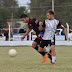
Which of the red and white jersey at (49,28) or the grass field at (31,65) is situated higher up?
the red and white jersey at (49,28)

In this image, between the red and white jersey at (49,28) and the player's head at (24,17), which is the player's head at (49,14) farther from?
the player's head at (24,17)

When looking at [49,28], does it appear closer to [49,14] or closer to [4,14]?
[49,14]

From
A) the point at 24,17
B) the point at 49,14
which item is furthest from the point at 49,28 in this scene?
the point at 24,17

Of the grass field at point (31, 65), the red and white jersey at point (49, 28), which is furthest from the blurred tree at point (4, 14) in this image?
the red and white jersey at point (49, 28)

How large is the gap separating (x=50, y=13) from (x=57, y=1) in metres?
37.0

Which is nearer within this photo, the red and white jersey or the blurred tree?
the red and white jersey

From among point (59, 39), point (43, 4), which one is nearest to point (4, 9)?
point (43, 4)

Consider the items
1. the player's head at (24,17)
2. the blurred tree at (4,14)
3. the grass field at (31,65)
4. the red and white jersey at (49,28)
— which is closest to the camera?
the grass field at (31,65)

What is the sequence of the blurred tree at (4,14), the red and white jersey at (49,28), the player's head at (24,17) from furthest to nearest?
the blurred tree at (4,14) → the player's head at (24,17) → the red and white jersey at (49,28)

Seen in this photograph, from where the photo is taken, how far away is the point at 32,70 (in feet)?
24.5

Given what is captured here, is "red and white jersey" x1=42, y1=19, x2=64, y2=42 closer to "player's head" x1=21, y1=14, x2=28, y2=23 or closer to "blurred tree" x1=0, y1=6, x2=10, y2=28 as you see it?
"player's head" x1=21, y1=14, x2=28, y2=23

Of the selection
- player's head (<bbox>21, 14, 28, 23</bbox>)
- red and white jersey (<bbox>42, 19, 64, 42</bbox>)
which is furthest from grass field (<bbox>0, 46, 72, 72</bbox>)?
player's head (<bbox>21, 14, 28, 23</bbox>)

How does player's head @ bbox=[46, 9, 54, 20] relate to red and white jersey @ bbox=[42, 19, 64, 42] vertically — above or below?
above

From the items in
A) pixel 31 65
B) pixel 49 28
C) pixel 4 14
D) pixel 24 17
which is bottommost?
pixel 31 65
